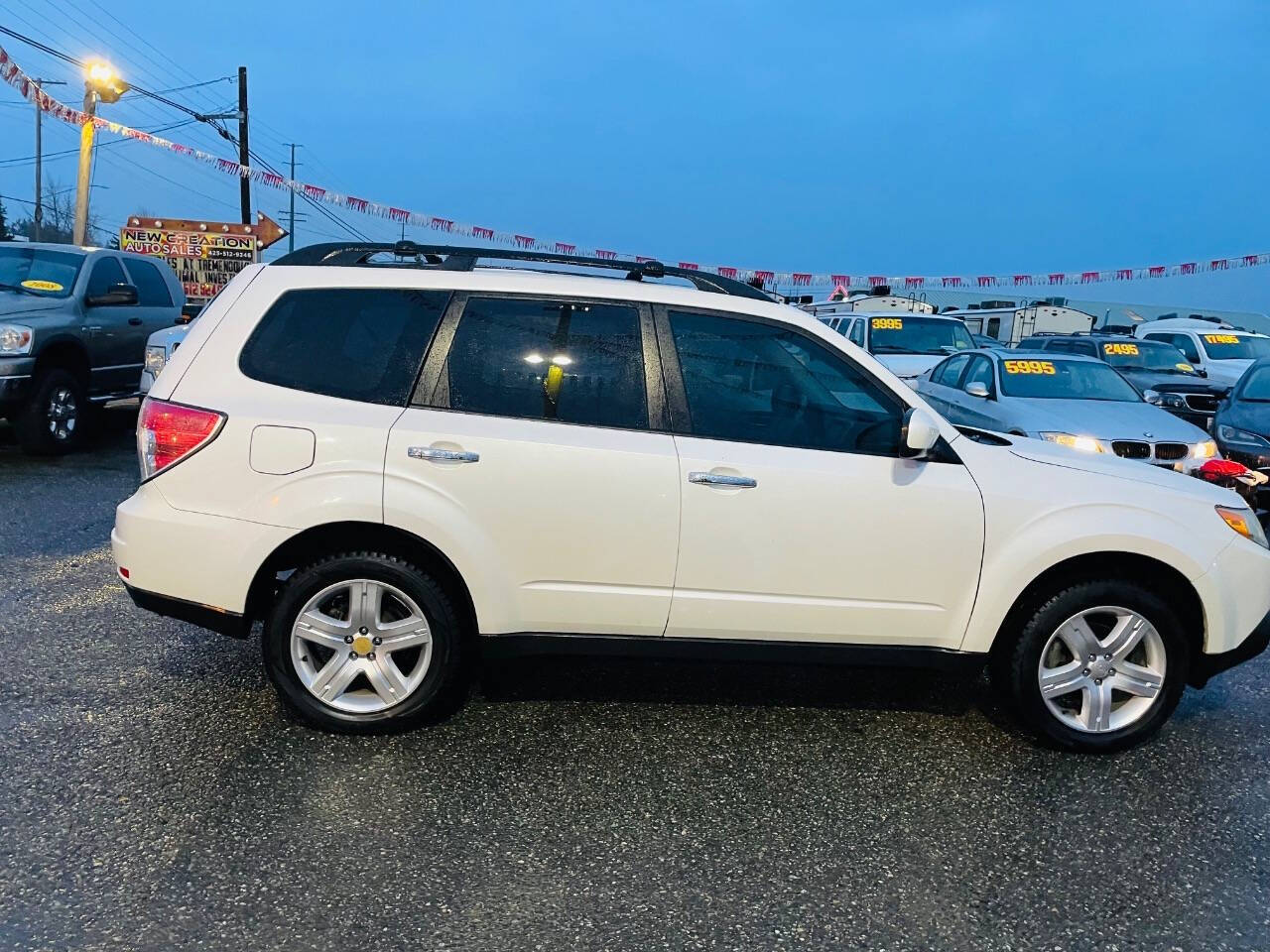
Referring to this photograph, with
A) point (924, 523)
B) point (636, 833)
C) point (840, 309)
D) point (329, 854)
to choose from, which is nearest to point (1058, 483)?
point (924, 523)

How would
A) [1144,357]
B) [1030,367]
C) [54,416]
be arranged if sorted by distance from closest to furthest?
[54,416]
[1030,367]
[1144,357]

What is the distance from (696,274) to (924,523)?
138 cm

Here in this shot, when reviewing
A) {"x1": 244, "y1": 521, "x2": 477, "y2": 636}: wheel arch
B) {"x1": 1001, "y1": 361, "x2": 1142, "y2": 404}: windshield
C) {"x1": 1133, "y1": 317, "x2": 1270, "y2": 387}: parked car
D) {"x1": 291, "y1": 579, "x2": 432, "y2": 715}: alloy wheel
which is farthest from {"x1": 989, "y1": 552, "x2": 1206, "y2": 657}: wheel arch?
{"x1": 1133, "y1": 317, "x2": 1270, "y2": 387}: parked car

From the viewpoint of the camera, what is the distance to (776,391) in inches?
145

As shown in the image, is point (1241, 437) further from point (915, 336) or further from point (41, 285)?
point (41, 285)

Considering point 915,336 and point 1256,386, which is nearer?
point 1256,386

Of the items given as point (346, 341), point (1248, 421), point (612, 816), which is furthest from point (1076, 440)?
point (346, 341)

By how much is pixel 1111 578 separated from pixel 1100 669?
357 mm

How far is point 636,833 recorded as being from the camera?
3.06 meters

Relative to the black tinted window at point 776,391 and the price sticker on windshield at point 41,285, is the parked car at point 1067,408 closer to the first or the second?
the black tinted window at point 776,391

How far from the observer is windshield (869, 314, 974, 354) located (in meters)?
13.5

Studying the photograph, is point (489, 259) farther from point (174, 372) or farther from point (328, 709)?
point (328, 709)

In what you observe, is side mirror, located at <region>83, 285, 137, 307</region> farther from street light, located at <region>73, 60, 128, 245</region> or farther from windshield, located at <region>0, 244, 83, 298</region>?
street light, located at <region>73, 60, 128, 245</region>

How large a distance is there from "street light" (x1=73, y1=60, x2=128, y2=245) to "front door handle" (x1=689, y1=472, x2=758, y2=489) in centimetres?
1898
